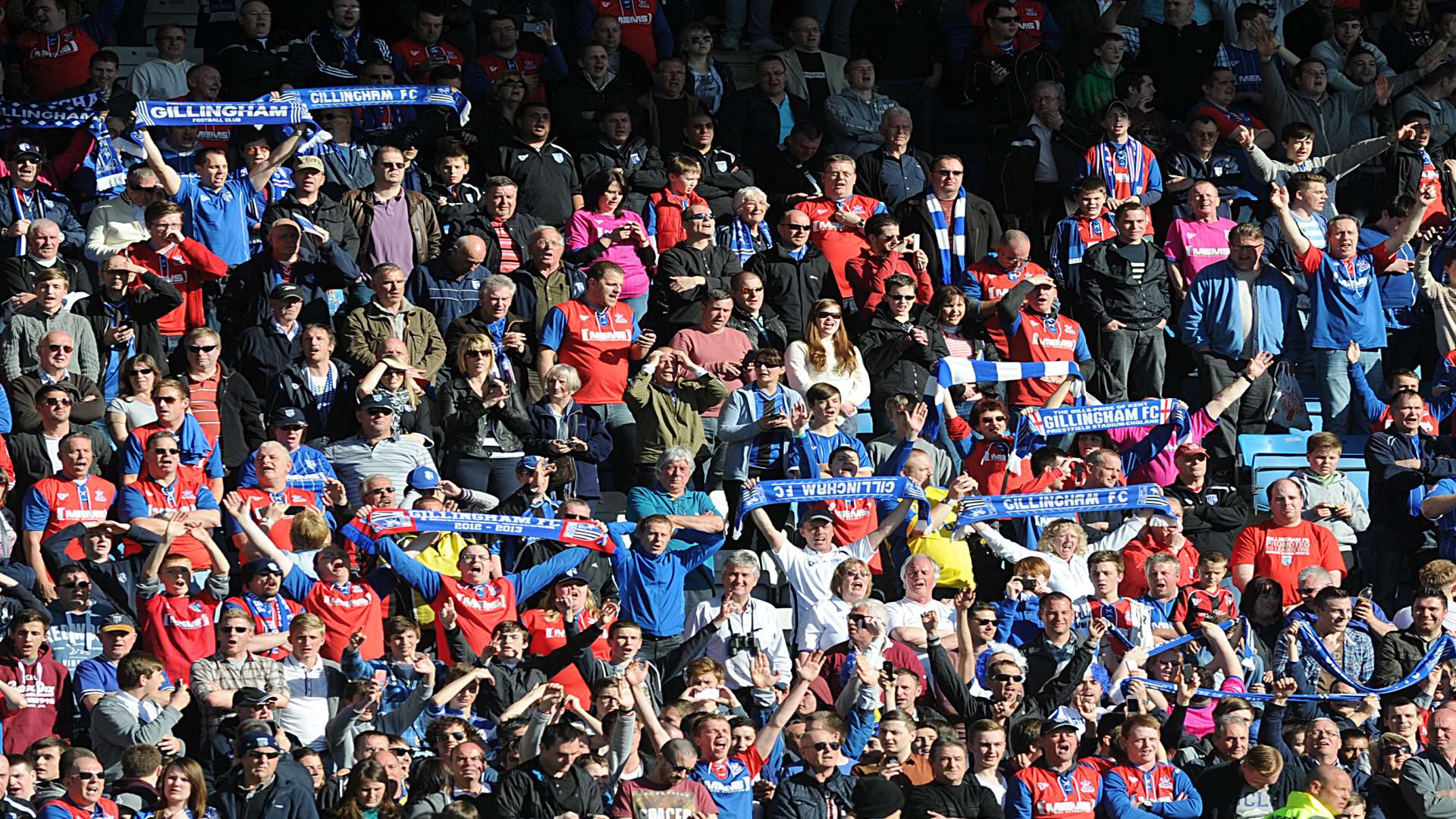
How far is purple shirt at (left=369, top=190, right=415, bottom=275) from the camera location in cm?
1627

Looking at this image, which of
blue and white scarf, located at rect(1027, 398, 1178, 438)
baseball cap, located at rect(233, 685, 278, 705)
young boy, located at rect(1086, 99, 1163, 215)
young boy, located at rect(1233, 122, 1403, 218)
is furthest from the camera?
young boy, located at rect(1233, 122, 1403, 218)

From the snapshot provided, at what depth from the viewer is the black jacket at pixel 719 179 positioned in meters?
17.4

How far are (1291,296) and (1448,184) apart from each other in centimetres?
212

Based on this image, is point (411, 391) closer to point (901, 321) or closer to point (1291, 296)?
point (901, 321)

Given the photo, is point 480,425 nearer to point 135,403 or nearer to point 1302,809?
point 135,403

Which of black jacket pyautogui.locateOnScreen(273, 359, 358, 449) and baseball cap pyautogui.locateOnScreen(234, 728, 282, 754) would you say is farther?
black jacket pyautogui.locateOnScreen(273, 359, 358, 449)

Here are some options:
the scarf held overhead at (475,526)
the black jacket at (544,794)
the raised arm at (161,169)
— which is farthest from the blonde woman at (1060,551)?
the raised arm at (161,169)

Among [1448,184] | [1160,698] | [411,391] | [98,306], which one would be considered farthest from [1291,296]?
[98,306]

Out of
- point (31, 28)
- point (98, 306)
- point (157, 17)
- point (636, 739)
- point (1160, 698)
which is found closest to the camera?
point (636, 739)

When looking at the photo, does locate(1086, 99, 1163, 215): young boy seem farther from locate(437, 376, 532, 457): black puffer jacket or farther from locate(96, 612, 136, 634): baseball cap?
locate(96, 612, 136, 634): baseball cap

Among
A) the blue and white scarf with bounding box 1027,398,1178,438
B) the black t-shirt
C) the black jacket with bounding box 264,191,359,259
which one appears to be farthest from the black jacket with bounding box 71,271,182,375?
the black t-shirt

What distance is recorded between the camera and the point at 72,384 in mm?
14742

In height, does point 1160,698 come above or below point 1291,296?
below

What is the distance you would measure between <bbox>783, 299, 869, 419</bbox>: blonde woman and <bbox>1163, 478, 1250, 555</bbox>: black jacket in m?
1.86
